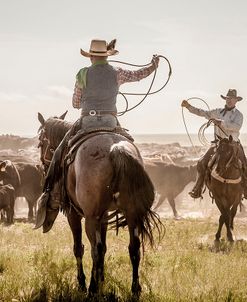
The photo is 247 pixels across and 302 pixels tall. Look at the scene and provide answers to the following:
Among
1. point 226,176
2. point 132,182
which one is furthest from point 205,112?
point 132,182

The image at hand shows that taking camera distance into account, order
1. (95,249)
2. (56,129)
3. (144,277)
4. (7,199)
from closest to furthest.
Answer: (95,249) → (144,277) → (56,129) → (7,199)

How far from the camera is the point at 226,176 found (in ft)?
35.4

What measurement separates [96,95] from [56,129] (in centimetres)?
119

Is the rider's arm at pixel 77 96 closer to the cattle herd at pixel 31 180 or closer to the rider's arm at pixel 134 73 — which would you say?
the rider's arm at pixel 134 73

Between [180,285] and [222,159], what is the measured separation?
5261 millimetres

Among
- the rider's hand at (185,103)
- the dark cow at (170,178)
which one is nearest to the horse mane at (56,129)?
the rider's hand at (185,103)

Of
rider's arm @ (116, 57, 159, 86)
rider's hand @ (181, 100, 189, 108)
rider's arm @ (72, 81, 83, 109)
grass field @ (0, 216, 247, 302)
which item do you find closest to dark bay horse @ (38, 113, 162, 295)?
grass field @ (0, 216, 247, 302)

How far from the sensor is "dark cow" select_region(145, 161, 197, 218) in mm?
23031

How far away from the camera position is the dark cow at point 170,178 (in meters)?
23.0

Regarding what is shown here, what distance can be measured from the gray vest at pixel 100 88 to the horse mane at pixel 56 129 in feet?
2.99

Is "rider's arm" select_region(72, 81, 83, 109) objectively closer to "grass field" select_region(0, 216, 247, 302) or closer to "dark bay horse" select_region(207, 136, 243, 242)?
"grass field" select_region(0, 216, 247, 302)

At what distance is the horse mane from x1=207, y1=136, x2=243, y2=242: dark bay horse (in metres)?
4.66

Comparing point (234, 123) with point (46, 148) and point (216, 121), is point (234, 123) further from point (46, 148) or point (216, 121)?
point (46, 148)

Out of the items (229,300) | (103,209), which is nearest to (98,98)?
(103,209)
